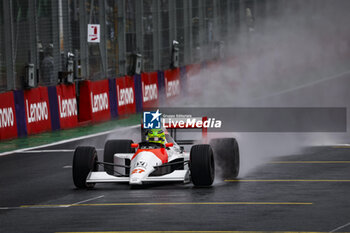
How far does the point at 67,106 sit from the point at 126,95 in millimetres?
4792

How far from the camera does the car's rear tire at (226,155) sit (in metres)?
16.5

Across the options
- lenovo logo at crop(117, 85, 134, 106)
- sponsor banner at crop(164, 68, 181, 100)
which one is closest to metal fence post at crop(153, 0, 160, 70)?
sponsor banner at crop(164, 68, 181, 100)

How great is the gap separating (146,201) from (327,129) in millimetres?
12982

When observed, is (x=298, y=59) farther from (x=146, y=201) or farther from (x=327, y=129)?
(x=146, y=201)

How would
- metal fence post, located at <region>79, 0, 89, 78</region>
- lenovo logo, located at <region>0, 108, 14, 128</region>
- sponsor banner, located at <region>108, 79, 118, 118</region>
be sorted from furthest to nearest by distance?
1. metal fence post, located at <region>79, 0, 89, 78</region>
2. sponsor banner, located at <region>108, 79, 118, 118</region>
3. lenovo logo, located at <region>0, 108, 14, 128</region>

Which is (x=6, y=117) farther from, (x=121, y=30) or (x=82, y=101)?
(x=121, y=30)

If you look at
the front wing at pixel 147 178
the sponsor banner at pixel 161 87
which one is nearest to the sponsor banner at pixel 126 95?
the sponsor banner at pixel 161 87

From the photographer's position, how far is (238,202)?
13953 mm

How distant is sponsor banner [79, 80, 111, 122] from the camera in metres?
29.8

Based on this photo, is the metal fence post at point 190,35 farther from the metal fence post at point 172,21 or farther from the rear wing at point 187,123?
the rear wing at point 187,123

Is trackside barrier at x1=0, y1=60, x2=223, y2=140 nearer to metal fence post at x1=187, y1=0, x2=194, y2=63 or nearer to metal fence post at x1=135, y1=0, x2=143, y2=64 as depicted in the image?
metal fence post at x1=135, y1=0, x2=143, y2=64

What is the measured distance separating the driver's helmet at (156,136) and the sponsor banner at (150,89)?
1865 centimetres

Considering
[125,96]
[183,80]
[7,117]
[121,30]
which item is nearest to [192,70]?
[183,80]

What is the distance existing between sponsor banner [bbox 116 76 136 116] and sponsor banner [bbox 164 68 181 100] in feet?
13.1
